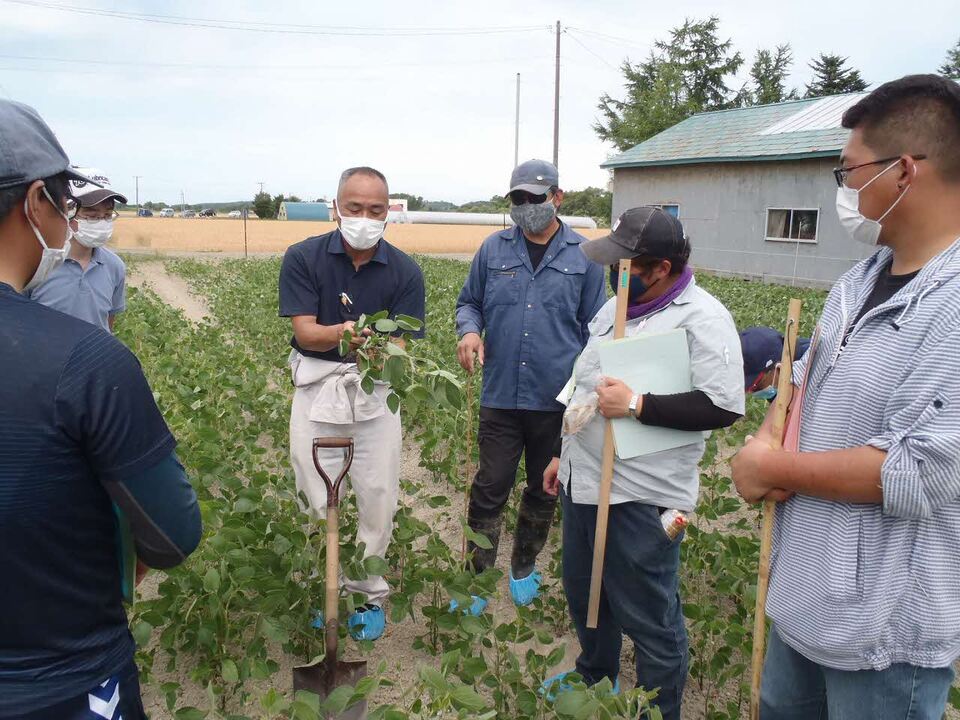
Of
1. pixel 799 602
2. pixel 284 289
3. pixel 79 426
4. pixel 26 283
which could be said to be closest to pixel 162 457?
pixel 79 426

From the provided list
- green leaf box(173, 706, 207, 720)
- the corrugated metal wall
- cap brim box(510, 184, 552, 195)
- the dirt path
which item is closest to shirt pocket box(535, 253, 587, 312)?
cap brim box(510, 184, 552, 195)

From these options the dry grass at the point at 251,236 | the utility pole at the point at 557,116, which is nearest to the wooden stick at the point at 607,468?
the utility pole at the point at 557,116

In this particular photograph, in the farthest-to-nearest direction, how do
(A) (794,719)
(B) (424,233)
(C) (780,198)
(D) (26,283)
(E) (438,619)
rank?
(B) (424,233), (C) (780,198), (E) (438,619), (A) (794,719), (D) (26,283)

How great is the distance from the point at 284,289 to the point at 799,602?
2186mm

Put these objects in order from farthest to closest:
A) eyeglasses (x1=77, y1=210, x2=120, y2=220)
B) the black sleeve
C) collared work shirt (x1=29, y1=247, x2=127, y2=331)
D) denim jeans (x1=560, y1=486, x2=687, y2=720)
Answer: eyeglasses (x1=77, y1=210, x2=120, y2=220) → collared work shirt (x1=29, y1=247, x2=127, y2=331) → denim jeans (x1=560, y1=486, x2=687, y2=720) → the black sleeve

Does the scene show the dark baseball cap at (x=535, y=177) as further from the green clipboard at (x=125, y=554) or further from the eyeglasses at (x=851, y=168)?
the green clipboard at (x=125, y=554)

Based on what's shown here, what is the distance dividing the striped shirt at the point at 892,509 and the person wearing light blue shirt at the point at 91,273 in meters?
3.00

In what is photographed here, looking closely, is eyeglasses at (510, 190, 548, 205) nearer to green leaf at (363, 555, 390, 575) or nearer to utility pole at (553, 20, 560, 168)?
green leaf at (363, 555, 390, 575)

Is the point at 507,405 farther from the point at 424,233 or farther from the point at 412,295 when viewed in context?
the point at 424,233

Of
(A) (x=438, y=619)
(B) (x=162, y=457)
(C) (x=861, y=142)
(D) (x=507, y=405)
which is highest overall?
(C) (x=861, y=142)

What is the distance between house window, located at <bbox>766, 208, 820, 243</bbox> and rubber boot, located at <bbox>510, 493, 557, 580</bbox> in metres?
15.3

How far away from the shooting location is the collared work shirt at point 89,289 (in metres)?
3.27

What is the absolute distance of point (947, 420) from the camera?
4.41ft

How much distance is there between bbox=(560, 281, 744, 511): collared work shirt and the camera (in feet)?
7.02
